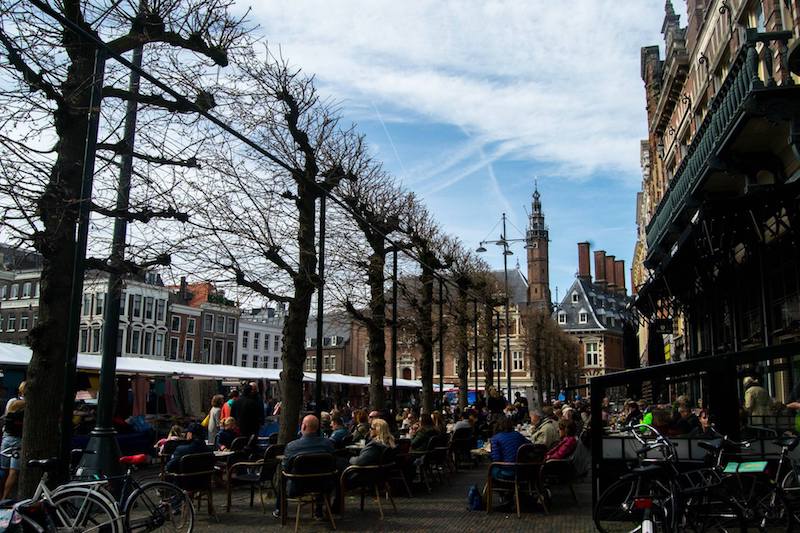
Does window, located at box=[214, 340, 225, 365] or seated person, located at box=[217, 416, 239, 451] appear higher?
window, located at box=[214, 340, 225, 365]

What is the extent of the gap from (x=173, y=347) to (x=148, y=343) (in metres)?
3.43

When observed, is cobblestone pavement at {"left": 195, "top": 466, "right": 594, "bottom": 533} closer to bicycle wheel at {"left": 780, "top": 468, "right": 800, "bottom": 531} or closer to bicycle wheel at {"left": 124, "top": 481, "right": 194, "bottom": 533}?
bicycle wheel at {"left": 124, "top": 481, "right": 194, "bottom": 533}

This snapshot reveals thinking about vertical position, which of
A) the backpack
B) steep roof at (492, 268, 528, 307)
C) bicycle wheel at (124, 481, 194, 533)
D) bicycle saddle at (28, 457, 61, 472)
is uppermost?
steep roof at (492, 268, 528, 307)

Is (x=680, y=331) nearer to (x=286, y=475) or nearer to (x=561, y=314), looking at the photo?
(x=286, y=475)

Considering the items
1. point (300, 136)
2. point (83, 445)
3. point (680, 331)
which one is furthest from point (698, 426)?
point (680, 331)

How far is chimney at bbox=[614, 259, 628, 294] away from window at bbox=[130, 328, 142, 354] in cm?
6498

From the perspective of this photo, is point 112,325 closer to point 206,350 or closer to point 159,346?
point 159,346

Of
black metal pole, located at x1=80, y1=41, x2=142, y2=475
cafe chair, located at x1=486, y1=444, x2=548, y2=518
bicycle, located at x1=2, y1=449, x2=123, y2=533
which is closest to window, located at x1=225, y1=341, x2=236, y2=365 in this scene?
black metal pole, located at x1=80, y1=41, x2=142, y2=475

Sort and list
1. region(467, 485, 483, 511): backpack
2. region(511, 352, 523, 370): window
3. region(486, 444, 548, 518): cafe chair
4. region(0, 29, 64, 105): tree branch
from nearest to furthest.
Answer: region(0, 29, 64, 105): tree branch
region(486, 444, 548, 518): cafe chair
region(467, 485, 483, 511): backpack
region(511, 352, 523, 370): window

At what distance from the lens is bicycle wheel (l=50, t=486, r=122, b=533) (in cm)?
674

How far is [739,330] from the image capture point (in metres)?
20.1

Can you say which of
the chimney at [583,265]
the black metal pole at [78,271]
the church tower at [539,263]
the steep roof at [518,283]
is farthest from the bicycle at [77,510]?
the church tower at [539,263]

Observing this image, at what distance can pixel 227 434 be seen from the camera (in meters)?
13.5

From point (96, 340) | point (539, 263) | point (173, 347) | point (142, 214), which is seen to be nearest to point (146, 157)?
point (142, 214)
